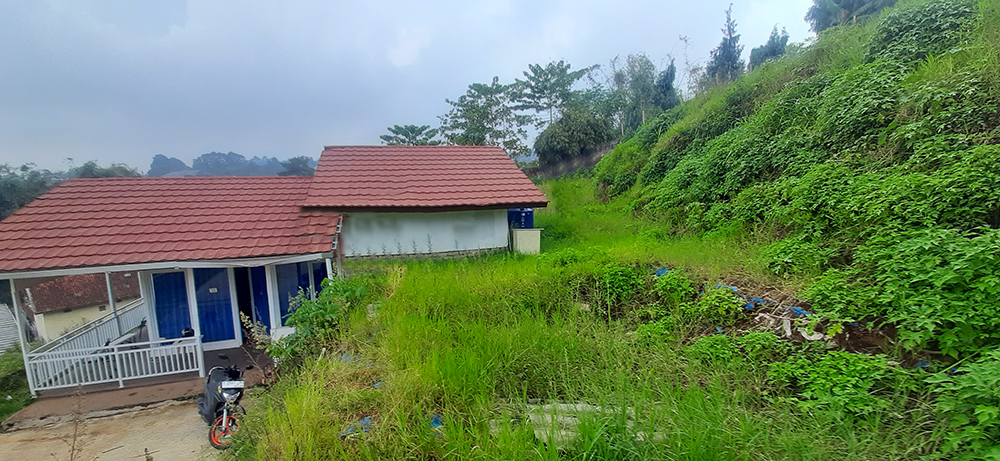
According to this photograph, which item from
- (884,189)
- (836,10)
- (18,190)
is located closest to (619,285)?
(884,189)

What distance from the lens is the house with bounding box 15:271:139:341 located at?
19625mm

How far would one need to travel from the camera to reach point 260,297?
7.99 metres

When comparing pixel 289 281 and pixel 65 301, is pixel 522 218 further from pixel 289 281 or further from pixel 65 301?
pixel 65 301

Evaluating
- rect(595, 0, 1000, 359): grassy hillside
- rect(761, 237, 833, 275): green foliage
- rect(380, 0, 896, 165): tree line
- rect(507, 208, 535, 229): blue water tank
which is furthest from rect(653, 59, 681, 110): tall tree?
rect(761, 237, 833, 275): green foliage

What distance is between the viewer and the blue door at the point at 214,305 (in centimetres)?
752

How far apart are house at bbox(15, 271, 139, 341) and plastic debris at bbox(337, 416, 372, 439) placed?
25.0 m

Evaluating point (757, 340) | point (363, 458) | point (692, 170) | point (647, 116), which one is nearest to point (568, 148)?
point (647, 116)

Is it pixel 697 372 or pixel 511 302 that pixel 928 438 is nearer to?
pixel 697 372

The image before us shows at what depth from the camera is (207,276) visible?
297 inches

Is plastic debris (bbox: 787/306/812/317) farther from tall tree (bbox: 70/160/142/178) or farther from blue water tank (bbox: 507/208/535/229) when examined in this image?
tall tree (bbox: 70/160/142/178)

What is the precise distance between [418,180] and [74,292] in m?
26.3

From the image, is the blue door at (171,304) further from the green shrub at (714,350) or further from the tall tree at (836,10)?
the tall tree at (836,10)

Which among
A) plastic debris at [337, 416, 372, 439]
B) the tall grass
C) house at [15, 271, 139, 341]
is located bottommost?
house at [15, 271, 139, 341]

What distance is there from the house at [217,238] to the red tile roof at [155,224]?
0.03 metres
